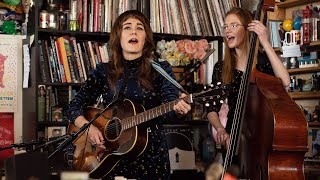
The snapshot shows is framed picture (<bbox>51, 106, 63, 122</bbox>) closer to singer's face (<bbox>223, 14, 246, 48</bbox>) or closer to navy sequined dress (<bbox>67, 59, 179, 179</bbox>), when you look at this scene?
navy sequined dress (<bbox>67, 59, 179, 179</bbox>)

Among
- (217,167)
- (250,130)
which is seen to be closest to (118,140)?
(250,130)

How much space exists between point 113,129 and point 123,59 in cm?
34

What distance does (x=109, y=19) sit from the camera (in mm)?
3416

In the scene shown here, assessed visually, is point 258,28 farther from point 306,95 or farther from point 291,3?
point 291,3

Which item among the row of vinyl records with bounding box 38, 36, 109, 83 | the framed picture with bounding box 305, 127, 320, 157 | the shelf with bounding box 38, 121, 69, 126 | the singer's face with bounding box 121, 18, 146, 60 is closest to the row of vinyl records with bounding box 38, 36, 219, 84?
the row of vinyl records with bounding box 38, 36, 109, 83

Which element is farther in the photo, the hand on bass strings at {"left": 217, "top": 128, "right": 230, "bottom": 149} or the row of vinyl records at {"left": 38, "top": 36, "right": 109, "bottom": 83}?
the row of vinyl records at {"left": 38, "top": 36, "right": 109, "bottom": 83}

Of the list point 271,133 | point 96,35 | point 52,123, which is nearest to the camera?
point 271,133

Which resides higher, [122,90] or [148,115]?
[122,90]

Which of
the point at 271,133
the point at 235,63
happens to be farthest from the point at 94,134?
the point at 271,133

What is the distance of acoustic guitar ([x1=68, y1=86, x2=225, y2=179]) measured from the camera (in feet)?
7.23

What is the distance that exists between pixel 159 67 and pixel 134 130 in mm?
306

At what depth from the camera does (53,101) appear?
3283 mm

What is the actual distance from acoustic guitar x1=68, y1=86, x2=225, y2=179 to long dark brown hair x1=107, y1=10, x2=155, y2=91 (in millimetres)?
128

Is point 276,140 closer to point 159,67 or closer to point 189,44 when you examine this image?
point 159,67
